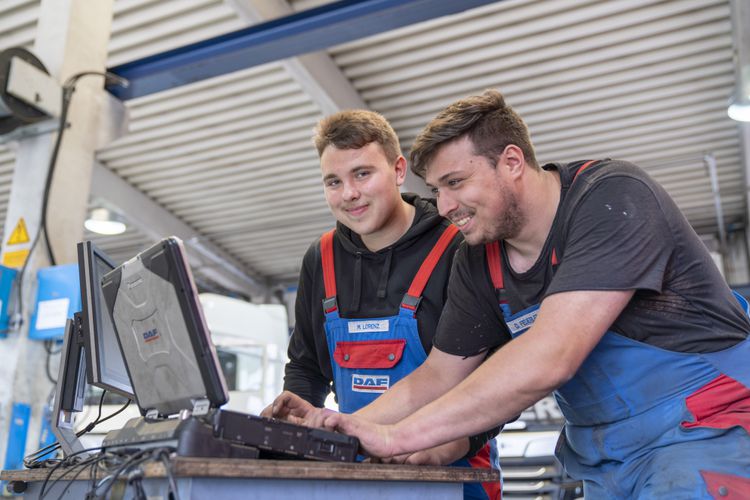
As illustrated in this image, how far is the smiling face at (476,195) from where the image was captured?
5.41 ft

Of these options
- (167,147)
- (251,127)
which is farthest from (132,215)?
(251,127)

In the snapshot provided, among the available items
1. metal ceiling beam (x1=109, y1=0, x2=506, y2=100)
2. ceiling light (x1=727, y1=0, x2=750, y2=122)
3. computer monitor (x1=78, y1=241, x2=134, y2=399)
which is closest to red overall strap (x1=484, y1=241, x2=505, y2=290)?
computer monitor (x1=78, y1=241, x2=134, y2=399)

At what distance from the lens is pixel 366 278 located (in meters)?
2.11

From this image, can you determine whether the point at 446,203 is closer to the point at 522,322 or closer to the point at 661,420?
the point at 522,322

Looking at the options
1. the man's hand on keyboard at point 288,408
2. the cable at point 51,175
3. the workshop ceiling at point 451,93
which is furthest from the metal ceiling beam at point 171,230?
the man's hand on keyboard at point 288,408

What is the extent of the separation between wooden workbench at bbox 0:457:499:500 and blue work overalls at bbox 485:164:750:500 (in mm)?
257

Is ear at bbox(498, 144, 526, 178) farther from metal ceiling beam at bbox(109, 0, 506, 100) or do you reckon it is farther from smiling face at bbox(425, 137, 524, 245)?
metal ceiling beam at bbox(109, 0, 506, 100)

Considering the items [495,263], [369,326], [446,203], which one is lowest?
[369,326]

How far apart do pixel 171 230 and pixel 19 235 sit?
5.44 m

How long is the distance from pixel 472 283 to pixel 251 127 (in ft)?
18.4

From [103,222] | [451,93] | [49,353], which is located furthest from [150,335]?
[103,222]

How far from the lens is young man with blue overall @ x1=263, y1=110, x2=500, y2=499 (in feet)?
6.43

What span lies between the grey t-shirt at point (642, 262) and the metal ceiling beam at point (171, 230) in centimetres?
697

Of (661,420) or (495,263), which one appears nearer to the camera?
(661,420)
